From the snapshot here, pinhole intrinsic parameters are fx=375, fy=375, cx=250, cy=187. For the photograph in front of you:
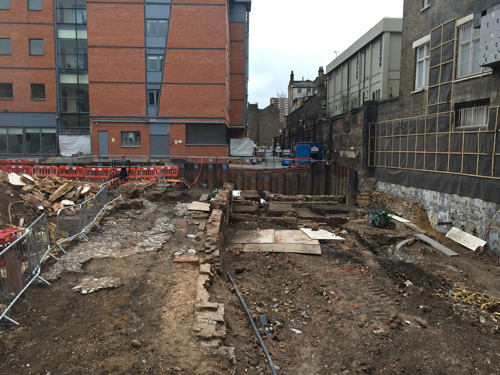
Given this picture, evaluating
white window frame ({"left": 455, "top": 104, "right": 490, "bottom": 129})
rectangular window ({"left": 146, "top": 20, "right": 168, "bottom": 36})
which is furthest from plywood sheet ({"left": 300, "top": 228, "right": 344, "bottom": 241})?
rectangular window ({"left": 146, "top": 20, "right": 168, "bottom": 36})

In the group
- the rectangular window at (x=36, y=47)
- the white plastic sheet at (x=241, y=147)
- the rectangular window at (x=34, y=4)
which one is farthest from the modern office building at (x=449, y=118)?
the rectangular window at (x=34, y=4)

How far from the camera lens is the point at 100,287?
711 cm

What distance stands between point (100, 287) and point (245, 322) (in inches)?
111

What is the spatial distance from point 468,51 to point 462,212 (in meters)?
Result: 6.04

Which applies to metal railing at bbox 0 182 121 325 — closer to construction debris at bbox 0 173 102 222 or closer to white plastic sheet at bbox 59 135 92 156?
construction debris at bbox 0 173 102 222

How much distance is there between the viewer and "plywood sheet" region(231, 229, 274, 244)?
1265cm

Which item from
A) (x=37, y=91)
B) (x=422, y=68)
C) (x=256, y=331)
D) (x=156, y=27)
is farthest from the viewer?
(x=37, y=91)

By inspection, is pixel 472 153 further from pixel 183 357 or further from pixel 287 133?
pixel 287 133

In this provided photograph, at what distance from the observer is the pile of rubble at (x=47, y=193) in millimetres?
13172

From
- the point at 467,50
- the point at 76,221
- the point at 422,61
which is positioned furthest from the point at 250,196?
the point at 467,50

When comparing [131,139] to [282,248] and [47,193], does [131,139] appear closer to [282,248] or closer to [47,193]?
[47,193]

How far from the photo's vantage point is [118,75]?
32.8m

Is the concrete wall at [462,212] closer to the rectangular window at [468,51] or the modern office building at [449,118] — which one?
the modern office building at [449,118]

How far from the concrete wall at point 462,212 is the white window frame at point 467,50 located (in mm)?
4676
